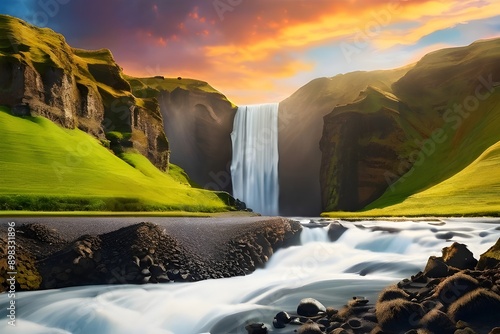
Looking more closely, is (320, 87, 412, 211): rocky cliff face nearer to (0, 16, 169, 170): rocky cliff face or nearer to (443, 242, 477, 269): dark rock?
(0, 16, 169, 170): rocky cliff face

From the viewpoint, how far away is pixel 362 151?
142875 mm

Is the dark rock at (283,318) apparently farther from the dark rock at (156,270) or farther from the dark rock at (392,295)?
the dark rock at (156,270)

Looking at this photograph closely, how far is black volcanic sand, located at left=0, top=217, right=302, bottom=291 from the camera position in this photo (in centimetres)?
2673

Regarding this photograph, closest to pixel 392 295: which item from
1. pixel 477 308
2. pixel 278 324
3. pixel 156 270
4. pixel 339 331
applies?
pixel 477 308

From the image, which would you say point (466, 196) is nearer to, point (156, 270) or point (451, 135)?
point (451, 135)

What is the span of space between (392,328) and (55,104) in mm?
113433

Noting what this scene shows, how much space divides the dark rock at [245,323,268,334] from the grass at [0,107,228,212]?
55035 millimetres

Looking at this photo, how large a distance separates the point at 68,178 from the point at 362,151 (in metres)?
93.2

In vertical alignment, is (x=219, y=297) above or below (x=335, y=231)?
below

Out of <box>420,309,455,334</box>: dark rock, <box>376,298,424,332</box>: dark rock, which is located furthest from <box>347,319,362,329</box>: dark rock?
<box>420,309,455,334</box>: dark rock

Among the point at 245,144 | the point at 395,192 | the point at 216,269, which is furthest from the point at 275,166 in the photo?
the point at 216,269

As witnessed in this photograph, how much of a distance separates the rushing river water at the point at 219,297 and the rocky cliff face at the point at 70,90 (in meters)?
92.6

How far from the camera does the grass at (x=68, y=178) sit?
234ft

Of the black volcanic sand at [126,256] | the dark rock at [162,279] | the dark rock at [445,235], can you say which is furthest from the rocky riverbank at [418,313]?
the dark rock at [445,235]
